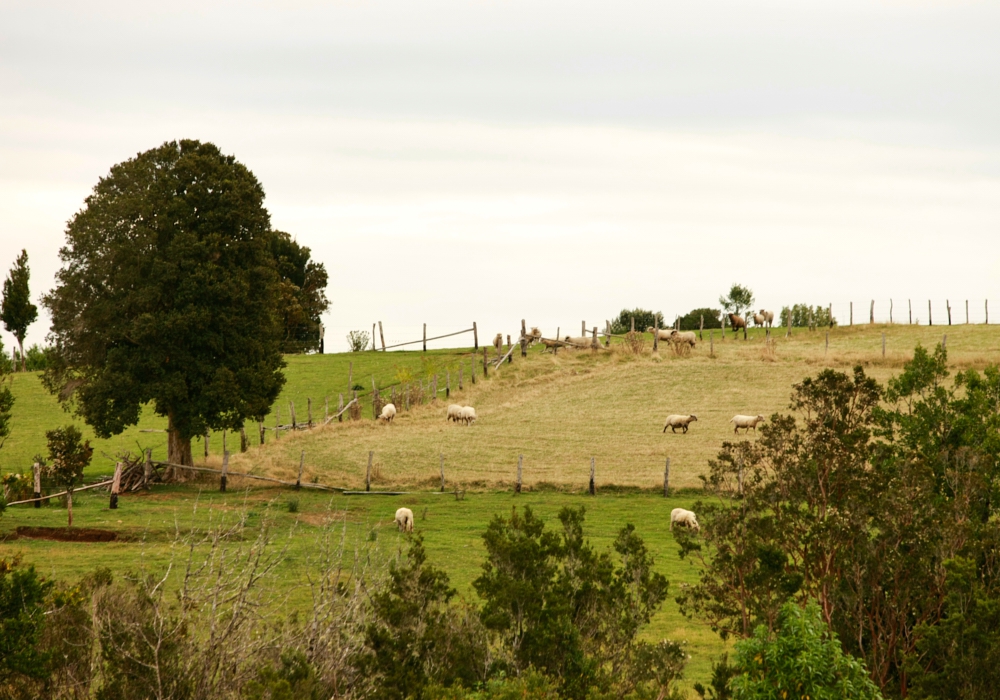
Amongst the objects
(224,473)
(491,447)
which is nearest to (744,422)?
(491,447)

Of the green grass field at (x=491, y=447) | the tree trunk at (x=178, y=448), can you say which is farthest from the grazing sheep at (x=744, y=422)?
the tree trunk at (x=178, y=448)

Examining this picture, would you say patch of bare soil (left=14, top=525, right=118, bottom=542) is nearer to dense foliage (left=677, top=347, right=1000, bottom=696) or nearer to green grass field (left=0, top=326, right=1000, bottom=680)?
green grass field (left=0, top=326, right=1000, bottom=680)

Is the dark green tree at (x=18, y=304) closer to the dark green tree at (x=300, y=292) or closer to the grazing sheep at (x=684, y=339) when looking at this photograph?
the dark green tree at (x=300, y=292)

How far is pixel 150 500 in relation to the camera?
3328 cm

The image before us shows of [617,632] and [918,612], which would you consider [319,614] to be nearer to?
[617,632]

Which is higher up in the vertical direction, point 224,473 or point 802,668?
point 802,668

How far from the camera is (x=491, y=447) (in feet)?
138

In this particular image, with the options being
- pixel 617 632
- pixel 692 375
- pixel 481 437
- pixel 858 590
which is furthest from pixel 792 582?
pixel 692 375

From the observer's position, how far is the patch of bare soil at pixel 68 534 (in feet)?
85.5

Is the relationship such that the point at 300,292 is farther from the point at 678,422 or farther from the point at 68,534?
the point at 68,534

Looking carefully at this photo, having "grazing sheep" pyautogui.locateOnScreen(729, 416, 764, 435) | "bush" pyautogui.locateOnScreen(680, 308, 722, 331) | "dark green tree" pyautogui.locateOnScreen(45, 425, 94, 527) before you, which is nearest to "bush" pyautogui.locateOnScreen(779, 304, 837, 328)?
"bush" pyautogui.locateOnScreen(680, 308, 722, 331)

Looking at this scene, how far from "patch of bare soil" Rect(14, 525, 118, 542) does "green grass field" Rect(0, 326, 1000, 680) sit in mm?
517

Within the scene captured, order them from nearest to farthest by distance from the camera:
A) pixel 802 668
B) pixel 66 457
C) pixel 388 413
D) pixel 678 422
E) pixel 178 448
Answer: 1. pixel 802 668
2. pixel 66 457
3. pixel 178 448
4. pixel 678 422
5. pixel 388 413

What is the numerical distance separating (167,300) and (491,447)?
1451 cm
